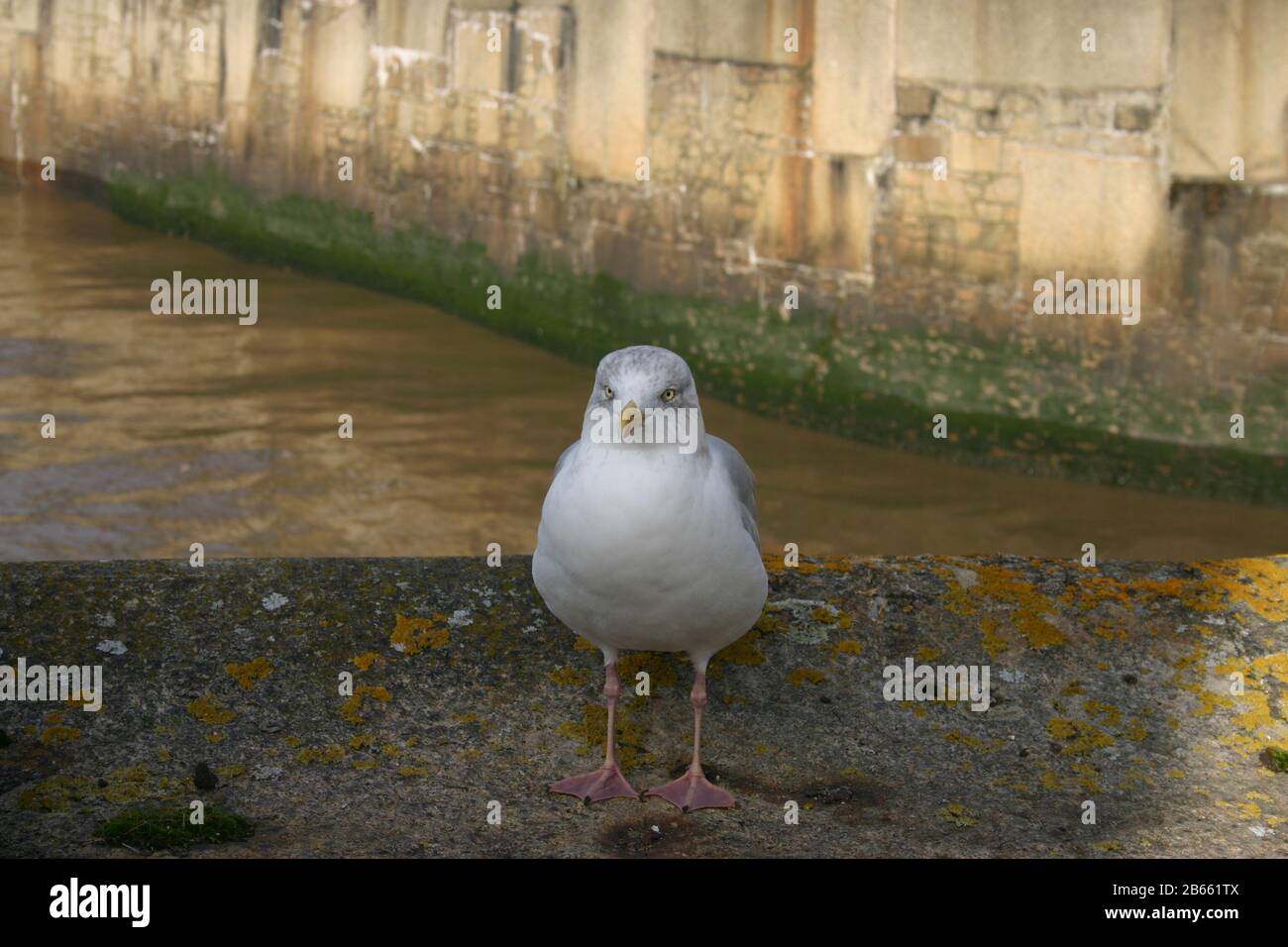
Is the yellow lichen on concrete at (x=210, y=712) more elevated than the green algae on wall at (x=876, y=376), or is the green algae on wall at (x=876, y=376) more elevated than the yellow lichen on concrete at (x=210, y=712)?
the green algae on wall at (x=876, y=376)

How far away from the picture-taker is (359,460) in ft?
42.2

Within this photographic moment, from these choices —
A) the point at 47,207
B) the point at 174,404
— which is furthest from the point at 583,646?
the point at 47,207

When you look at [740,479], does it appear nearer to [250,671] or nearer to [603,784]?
[603,784]

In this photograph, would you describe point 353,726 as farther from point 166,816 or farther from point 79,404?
point 79,404

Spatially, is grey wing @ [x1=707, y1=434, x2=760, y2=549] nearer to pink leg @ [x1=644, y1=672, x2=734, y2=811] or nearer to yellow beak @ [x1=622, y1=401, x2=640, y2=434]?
yellow beak @ [x1=622, y1=401, x2=640, y2=434]

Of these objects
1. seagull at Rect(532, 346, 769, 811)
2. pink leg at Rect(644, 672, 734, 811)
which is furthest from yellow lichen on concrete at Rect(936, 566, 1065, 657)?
pink leg at Rect(644, 672, 734, 811)

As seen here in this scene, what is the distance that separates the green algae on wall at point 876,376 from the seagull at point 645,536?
28.2 ft

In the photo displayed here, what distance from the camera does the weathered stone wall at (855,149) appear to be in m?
11.2

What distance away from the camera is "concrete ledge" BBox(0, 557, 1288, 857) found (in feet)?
11.7

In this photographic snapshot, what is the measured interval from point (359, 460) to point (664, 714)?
29.4 ft

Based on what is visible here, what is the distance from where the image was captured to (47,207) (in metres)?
20.2

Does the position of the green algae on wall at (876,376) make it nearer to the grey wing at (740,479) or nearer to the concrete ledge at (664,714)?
the concrete ledge at (664,714)

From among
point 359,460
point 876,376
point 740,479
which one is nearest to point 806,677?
point 740,479

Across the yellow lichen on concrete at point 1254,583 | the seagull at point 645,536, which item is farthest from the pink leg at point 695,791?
the yellow lichen on concrete at point 1254,583
